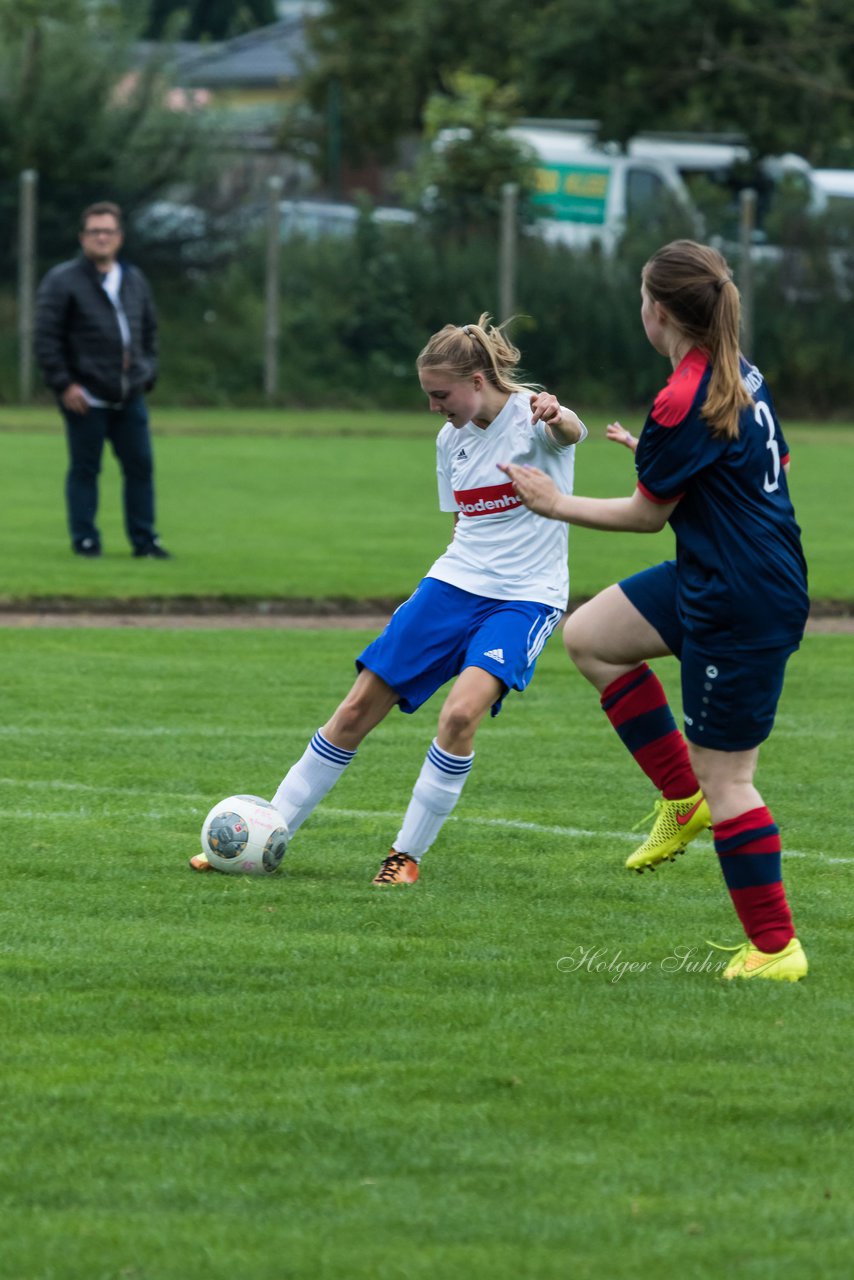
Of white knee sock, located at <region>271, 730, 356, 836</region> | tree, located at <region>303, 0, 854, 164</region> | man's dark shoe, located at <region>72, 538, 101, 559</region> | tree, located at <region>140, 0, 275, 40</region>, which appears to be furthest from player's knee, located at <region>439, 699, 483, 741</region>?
tree, located at <region>140, 0, 275, 40</region>

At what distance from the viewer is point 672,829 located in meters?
6.29

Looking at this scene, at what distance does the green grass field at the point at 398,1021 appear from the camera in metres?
3.66

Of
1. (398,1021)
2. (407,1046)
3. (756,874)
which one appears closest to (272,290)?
(756,874)

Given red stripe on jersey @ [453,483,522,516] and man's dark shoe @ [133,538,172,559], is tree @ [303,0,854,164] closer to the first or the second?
man's dark shoe @ [133,538,172,559]

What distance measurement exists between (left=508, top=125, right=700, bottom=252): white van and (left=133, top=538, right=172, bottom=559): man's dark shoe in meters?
17.0

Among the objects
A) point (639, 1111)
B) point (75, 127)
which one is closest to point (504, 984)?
point (639, 1111)

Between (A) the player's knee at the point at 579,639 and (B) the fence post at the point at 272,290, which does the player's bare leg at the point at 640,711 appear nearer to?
(A) the player's knee at the point at 579,639

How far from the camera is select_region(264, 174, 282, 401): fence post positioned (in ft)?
95.5

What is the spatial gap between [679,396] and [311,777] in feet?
6.63

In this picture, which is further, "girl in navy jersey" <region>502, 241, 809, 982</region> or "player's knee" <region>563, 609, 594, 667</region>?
"player's knee" <region>563, 609, 594, 667</region>

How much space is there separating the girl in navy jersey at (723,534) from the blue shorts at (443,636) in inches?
43.1

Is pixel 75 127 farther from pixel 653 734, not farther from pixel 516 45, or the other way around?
pixel 653 734

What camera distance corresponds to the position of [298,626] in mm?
12141

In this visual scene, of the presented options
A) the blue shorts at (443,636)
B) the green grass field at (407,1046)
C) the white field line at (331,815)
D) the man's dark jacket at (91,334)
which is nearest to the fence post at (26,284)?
the man's dark jacket at (91,334)
